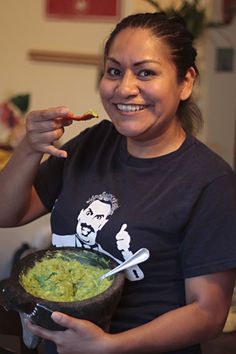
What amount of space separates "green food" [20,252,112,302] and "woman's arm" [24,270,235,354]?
6cm

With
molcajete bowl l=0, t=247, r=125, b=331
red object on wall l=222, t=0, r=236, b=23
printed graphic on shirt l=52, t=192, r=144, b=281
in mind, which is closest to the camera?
molcajete bowl l=0, t=247, r=125, b=331

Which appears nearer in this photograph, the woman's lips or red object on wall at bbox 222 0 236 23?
the woman's lips

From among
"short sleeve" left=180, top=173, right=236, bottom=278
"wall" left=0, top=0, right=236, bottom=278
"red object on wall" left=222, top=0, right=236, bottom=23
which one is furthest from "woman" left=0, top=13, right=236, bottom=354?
"red object on wall" left=222, top=0, right=236, bottom=23

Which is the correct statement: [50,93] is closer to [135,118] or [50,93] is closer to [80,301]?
[135,118]

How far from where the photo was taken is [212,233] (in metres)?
0.85

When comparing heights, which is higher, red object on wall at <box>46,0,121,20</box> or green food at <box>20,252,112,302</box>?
red object on wall at <box>46,0,121,20</box>

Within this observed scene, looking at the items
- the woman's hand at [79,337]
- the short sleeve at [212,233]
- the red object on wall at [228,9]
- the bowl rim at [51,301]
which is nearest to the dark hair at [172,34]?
the short sleeve at [212,233]

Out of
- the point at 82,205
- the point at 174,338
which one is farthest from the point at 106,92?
the point at 174,338

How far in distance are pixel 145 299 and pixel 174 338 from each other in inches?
3.7

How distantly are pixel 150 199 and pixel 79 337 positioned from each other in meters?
0.27

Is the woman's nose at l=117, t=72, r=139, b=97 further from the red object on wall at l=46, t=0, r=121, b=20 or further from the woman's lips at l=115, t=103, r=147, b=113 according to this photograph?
the red object on wall at l=46, t=0, r=121, b=20

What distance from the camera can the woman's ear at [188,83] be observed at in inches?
38.1

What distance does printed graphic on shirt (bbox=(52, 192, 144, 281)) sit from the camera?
0.89m

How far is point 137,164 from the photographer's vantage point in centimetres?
96
